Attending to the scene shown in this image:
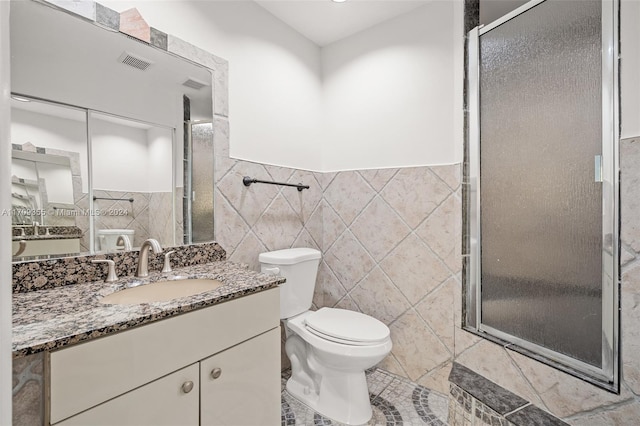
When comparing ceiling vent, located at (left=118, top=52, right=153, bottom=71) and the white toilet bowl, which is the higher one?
ceiling vent, located at (left=118, top=52, right=153, bottom=71)

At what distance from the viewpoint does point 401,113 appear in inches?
74.1

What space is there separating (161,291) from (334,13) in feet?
6.09

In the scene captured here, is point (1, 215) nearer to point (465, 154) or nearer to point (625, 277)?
point (625, 277)

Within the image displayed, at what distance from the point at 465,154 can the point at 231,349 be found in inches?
58.6

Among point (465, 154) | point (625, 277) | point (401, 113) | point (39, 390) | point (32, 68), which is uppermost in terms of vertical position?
point (401, 113)

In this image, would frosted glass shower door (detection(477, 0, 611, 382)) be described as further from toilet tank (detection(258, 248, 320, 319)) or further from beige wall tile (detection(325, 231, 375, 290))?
toilet tank (detection(258, 248, 320, 319))

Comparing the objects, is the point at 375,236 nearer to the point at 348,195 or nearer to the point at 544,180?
the point at 348,195

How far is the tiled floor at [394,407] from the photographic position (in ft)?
4.92

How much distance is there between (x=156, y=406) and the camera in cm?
84

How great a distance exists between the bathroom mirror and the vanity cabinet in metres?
0.59

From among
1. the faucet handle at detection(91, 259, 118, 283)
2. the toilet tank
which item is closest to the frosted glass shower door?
the toilet tank

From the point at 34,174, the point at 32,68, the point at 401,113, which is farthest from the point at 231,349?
the point at 401,113

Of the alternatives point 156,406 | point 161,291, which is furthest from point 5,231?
point 161,291

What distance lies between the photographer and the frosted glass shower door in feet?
3.87
